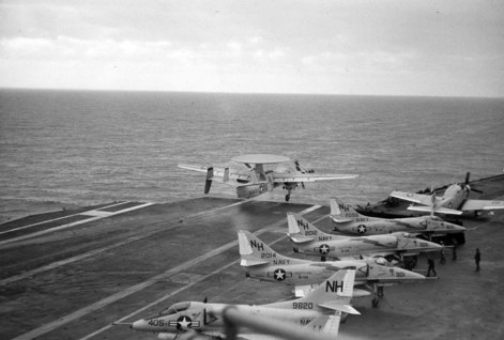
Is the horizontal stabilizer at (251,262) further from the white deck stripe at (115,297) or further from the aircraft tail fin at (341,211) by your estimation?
the aircraft tail fin at (341,211)

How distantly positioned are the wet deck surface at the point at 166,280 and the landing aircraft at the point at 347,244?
2.99m

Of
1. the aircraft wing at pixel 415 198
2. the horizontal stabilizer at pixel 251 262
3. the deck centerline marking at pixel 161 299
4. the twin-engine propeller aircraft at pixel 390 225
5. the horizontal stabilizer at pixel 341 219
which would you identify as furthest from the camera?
the aircraft wing at pixel 415 198

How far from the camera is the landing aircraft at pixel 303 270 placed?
3428cm

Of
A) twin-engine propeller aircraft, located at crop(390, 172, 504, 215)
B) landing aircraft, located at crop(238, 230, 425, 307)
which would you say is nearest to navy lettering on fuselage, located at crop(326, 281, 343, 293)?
landing aircraft, located at crop(238, 230, 425, 307)

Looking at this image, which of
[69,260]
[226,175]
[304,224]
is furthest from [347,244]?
[226,175]

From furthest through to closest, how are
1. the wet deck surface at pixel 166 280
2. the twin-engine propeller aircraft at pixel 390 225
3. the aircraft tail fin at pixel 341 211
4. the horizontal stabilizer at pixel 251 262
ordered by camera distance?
1. the aircraft tail fin at pixel 341 211
2. the twin-engine propeller aircraft at pixel 390 225
3. the horizontal stabilizer at pixel 251 262
4. the wet deck surface at pixel 166 280

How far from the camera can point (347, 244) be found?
4034 centimetres

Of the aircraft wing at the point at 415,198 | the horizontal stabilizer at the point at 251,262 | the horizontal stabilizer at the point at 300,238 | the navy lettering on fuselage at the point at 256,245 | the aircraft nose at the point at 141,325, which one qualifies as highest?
the navy lettering on fuselage at the point at 256,245

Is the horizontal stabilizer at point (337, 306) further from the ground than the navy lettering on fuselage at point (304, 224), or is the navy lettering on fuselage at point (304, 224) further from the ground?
the navy lettering on fuselage at point (304, 224)

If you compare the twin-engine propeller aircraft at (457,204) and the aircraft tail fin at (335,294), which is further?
the twin-engine propeller aircraft at (457,204)

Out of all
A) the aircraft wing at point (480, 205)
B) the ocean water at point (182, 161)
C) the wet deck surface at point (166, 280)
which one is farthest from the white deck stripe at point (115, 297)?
the ocean water at point (182, 161)

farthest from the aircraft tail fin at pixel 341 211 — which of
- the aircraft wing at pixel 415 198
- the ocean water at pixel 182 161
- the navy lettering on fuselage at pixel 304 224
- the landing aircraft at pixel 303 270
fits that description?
the ocean water at pixel 182 161

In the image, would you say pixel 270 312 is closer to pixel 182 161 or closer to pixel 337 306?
pixel 337 306

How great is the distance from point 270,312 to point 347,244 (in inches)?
553
